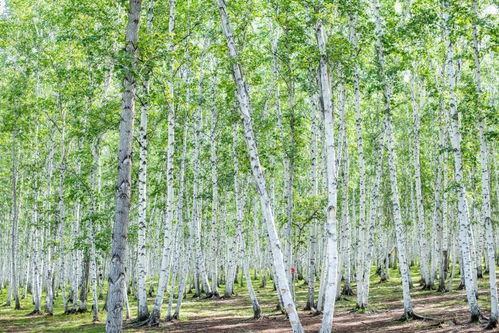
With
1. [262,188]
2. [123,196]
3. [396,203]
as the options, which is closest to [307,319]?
[396,203]

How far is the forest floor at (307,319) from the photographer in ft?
48.5

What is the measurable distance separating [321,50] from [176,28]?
10950mm

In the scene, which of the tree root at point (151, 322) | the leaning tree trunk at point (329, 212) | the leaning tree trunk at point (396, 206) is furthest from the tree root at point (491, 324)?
the tree root at point (151, 322)

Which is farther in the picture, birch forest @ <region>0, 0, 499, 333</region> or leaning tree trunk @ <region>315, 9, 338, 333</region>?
birch forest @ <region>0, 0, 499, 333</region>

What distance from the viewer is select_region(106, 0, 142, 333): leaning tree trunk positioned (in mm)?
6605

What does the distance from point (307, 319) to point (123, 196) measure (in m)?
13.0

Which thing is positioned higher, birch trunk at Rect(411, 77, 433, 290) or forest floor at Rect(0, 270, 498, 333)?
birch trunk at Rect(411, 77, 433, 290)

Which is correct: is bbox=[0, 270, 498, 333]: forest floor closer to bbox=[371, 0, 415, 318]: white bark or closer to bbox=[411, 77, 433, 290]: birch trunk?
bbox=[371, 0, 415, 318]: white bark

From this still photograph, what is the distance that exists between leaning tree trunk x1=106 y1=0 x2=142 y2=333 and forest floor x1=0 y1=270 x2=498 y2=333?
9503 millimetres

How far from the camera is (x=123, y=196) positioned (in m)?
6.94

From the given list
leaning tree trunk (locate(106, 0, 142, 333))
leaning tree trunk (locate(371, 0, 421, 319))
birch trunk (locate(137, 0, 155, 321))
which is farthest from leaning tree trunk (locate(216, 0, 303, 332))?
birch trunk (locate(137, 0, 155, 321))

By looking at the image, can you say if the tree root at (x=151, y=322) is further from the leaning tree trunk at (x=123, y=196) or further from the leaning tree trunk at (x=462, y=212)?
the leaning tree trunk at (x=462, y=212)

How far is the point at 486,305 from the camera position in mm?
17828

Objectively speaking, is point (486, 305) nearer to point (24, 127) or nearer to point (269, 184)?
point (269, 184)
